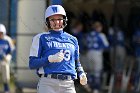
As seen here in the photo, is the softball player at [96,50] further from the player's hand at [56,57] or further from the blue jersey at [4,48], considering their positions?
the player's hand at [56,57]

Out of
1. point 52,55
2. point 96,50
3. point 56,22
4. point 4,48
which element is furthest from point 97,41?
point 52,55

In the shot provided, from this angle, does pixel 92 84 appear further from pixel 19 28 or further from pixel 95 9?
pixel 95 9

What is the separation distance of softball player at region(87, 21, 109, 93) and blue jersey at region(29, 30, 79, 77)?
635 centimetres

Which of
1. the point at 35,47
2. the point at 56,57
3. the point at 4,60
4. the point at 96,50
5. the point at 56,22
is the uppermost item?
the point at 56,22

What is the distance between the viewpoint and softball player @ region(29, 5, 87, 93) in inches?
234

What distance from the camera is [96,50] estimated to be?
1256 centimetres

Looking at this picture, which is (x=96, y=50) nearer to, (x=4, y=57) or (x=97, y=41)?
(x=97, y=41)

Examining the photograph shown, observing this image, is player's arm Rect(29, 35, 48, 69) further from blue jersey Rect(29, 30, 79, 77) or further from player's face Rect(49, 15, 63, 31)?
player's face Rect(49, 15, 63, 31)

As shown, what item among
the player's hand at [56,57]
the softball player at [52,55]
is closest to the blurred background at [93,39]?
the softball player at [52,55]

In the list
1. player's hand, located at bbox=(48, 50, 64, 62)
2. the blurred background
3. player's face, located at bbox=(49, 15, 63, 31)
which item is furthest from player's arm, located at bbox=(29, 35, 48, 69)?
the blurred background

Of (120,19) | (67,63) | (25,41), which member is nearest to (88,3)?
(120,19)

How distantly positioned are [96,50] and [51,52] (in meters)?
6.65

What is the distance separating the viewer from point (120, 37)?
43.1 feet

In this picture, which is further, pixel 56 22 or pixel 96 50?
pixel 96 50
